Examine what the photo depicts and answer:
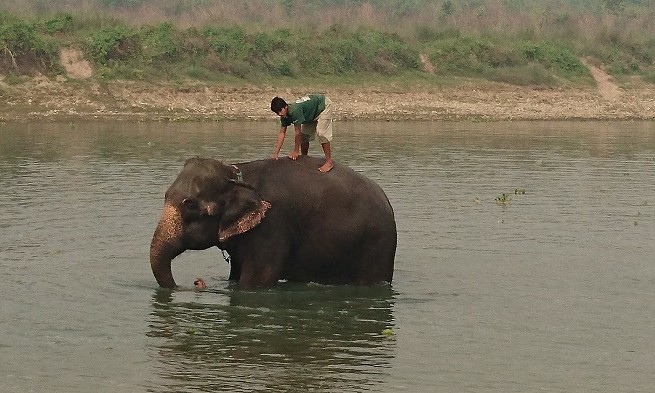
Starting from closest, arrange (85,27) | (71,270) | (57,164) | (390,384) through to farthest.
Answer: (390,384) → (71,270) → (57,164) → (85,27)

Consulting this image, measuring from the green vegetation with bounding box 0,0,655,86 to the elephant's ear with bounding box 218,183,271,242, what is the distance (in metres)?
32.7

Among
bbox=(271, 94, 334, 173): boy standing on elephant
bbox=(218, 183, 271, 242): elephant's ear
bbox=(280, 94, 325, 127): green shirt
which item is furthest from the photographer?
bbox=(280, 94, 325, 127): green shirt

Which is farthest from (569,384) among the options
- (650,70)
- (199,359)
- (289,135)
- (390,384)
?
(650,70)

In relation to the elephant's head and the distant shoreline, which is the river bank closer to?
the distant shoreline

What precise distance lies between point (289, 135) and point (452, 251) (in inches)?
801

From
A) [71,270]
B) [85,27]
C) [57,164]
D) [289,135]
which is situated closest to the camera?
[71,270]

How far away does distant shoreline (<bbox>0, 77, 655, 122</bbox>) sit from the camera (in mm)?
44062

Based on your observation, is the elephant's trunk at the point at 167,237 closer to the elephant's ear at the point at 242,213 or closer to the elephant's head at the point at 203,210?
the elephant's head at the point at 203,210

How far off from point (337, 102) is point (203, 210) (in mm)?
34805

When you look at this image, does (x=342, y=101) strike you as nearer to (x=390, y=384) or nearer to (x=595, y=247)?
(x=595, y=247)

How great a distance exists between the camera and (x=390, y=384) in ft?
38.3

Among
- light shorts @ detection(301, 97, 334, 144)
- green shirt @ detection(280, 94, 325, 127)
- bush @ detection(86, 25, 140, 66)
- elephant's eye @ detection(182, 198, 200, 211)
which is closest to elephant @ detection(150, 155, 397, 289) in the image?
elephant's eye @ detection(182, 198, 200, 211)

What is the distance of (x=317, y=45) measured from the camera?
55.2m

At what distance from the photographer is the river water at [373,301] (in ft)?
39.4
